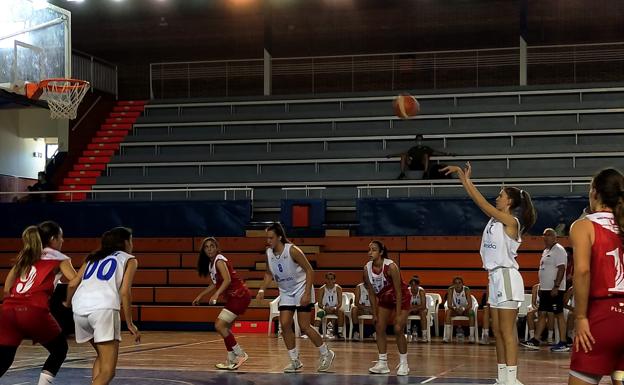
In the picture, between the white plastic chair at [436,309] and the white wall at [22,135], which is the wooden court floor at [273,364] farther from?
the white wall at [22,135]

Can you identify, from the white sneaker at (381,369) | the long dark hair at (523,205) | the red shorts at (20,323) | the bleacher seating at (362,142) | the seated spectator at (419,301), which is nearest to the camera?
the red shorts at (20,323)

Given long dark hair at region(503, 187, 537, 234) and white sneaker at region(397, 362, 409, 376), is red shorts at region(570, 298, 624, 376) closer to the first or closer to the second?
long dark hair at region(503, 187, 537, 234)

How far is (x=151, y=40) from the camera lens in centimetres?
2875

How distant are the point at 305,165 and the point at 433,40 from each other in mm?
6312

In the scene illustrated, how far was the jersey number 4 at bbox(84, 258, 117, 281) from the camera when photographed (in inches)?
284

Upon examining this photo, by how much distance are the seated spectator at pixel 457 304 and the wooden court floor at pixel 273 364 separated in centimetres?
53

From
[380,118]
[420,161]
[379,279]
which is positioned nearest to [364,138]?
[380,118]

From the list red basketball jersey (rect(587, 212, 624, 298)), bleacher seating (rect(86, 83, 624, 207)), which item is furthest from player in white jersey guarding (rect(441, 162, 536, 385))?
bleacher seating (rect(86, 83, 624, 207))

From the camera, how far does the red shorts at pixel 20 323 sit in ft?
25.2

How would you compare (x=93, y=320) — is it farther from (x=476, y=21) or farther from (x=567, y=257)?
(x=476, y=21)

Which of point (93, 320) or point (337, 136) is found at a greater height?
point (337, 136)

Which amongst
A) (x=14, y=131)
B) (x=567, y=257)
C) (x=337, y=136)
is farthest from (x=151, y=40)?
(x=567, y=257)

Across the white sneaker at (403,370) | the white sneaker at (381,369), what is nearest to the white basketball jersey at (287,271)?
the white sneaker at (381,369)

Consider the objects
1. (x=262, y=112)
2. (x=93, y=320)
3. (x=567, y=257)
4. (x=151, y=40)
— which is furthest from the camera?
(x=151, y=40)
